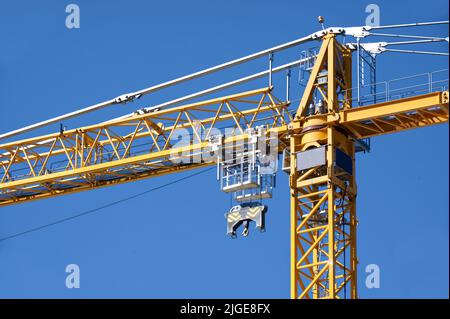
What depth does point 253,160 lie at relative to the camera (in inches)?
2379

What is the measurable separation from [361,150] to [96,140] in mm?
10447

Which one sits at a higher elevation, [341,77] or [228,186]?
[341,77]

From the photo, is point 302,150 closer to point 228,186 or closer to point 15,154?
point 228,186

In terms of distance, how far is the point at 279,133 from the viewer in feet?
200

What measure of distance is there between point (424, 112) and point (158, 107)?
37.3 ft

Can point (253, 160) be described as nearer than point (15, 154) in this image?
Yes
